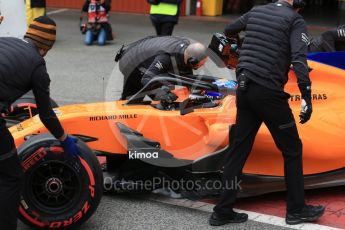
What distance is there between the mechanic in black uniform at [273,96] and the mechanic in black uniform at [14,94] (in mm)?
1354

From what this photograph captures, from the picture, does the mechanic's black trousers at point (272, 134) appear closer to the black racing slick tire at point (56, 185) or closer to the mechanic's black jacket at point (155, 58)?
the black racing slick tire at point (56, 185)

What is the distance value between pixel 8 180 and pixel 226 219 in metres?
1.62

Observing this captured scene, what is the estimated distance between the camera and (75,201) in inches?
157

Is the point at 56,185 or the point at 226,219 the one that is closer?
the point at 56,185

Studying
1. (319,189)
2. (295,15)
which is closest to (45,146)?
(295,15)

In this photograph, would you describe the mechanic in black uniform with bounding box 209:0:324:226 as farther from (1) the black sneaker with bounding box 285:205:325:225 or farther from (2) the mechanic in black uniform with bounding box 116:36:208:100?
(2) the mechanic in black uniform with bounding box 116:36:208:100

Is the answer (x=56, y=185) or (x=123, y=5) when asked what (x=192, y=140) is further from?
(x=123, y=5)

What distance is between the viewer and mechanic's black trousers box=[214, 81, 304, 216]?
3.99 m

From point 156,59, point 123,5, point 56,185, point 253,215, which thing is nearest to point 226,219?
point 253,215

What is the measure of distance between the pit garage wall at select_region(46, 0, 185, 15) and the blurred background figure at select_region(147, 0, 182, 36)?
8.12 m

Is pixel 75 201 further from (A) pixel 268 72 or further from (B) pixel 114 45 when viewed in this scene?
(B) pixel 114 45

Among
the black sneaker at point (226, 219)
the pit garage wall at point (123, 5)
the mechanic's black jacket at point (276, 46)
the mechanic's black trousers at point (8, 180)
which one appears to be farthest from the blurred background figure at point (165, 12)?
the pit garage wall at point (123, 5)

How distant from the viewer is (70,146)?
3.86m

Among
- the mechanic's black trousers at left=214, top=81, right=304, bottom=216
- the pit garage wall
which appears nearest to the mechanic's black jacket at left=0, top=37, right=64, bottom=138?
the mechanic's black trousers at left=214, top=81, right=304, bottom=216
